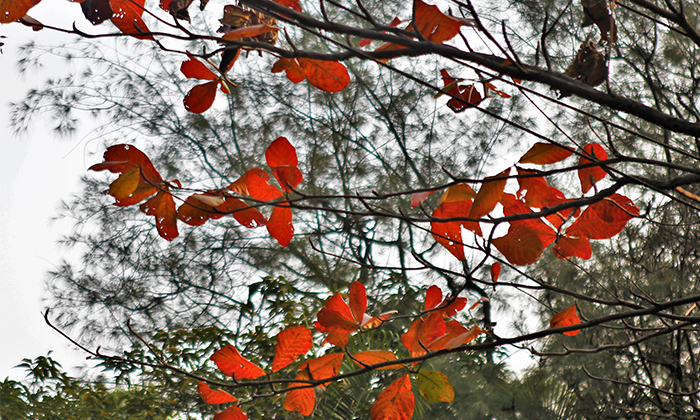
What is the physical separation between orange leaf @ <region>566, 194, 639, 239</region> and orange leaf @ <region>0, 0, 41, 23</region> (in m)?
0.31

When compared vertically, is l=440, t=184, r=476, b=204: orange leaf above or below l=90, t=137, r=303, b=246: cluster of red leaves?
below

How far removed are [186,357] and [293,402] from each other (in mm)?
1013

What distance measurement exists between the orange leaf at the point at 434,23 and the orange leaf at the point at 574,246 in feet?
0.56

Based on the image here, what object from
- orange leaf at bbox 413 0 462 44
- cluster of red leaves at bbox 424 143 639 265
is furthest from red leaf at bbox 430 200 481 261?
orange leaf at bbox 413 0 462 44

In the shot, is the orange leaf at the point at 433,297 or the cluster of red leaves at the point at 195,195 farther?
the orange leaf at the point at 433,297

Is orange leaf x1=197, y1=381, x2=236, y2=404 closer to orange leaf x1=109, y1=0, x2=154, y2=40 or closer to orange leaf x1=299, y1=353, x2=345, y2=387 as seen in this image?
orange leaf x1=299, y1=353, x2=345, y2=387

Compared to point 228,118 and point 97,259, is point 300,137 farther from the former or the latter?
point 97,259

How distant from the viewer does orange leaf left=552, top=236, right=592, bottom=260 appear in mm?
344

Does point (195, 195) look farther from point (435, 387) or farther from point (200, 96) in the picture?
point (435, 387)

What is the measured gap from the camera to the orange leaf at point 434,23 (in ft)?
0.75

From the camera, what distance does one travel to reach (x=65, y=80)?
2107mm

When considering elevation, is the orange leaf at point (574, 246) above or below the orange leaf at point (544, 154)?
below

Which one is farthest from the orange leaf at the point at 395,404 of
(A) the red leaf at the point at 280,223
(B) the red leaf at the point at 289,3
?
(B) the red leaf at the point at 289,3

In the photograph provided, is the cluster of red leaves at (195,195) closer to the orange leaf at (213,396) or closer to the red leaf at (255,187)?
the red leaf at (255,187)
